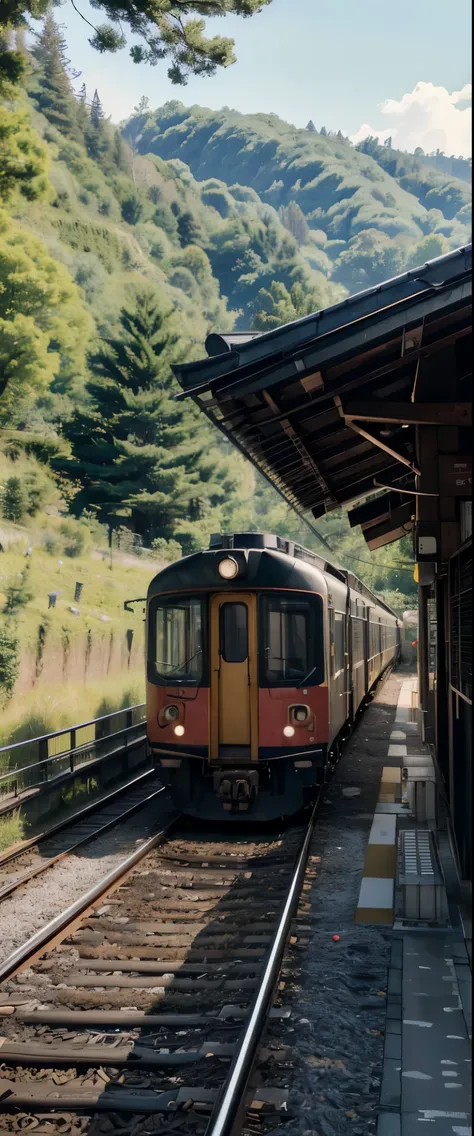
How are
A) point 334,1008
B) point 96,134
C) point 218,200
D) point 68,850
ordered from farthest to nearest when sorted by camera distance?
point 218,200 < point 96,134 < point 68,850 < point 334,1008

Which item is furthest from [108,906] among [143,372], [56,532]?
[143,372]

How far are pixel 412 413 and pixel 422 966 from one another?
4.29m

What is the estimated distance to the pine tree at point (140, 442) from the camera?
119 feet

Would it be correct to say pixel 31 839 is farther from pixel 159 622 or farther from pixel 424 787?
pixel 424 787

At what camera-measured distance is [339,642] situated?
1209 cm

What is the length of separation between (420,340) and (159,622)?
168 inches

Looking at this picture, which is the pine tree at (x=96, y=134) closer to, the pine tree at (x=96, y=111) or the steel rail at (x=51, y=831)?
the pine tree at (x=96, y=111)

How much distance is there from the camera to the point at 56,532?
33125 mm

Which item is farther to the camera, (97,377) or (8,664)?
(97,377)

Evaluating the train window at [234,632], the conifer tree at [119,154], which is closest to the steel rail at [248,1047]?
the train window at [234,632]

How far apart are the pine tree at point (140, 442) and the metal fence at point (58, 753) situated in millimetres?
18368

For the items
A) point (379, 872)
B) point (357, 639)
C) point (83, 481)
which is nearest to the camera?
point (379, 872)

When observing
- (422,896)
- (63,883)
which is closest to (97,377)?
(63,883)

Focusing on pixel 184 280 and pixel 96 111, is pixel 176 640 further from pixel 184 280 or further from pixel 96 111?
pixel 96 111
